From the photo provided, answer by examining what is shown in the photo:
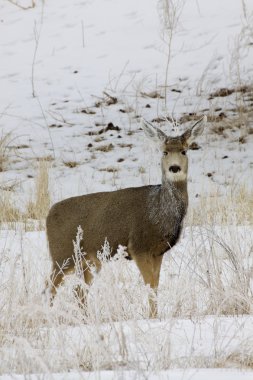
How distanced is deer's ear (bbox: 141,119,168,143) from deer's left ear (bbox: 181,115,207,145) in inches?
5.4

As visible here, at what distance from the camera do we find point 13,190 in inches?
465

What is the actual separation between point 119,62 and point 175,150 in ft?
31.6

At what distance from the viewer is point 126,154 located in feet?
42.6

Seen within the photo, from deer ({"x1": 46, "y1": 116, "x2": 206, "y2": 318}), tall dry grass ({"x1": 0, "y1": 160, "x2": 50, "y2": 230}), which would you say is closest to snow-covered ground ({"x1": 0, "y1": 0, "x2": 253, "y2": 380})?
deer ({"x1": 46, "y1": 116, "x2": 206, "y2": 318})

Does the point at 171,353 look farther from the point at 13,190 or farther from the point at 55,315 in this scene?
the point at 13,190

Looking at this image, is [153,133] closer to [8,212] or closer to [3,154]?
[8,212]

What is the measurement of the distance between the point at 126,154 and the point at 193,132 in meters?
6.07

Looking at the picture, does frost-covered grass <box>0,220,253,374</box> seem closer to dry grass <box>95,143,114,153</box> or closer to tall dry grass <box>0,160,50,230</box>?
tall dry grass <box>0,160,50,230</box>

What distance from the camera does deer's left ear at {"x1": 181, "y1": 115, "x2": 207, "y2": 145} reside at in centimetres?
684

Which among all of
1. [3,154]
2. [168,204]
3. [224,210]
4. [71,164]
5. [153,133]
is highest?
[3,154]

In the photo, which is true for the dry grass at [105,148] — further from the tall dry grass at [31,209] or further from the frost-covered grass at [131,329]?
the frost-covered grass at [131,329]

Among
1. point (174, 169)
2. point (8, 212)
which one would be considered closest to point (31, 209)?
point (8, 212)

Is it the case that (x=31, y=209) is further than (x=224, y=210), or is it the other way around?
(x=31, y=209)

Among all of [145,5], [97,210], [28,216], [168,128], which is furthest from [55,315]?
[145,5]
